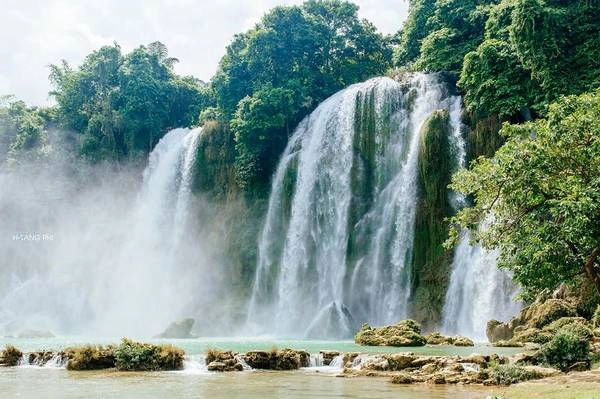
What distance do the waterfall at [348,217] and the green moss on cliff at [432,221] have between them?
61 cm

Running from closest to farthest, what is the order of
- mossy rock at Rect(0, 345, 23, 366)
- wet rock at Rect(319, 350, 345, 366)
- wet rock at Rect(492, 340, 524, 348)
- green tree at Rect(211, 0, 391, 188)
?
wet rock at Rect(319, 350, 345, 366), mossy rock at Rect(0, 345, 23, 366), wet rock at Rect(492, 340, 524, 348), green tree at Rect(211, 0, 391, 188)

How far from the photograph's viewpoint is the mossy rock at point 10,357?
2111 cm

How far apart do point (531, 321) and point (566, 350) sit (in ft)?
31.2

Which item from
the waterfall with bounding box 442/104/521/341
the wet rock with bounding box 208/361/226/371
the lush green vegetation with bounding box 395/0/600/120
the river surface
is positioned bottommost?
the river surface

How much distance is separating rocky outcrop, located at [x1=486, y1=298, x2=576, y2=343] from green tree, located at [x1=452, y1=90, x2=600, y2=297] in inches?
325

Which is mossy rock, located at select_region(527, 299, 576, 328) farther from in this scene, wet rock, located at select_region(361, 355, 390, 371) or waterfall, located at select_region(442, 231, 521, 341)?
wet rock, located at select_region(361, 355, 390, 371)

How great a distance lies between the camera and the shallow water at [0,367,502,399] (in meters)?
13.5

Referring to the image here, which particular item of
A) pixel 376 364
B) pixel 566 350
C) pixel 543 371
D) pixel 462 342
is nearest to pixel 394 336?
pixel 462 342

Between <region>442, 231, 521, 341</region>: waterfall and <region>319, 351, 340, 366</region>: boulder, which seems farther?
<region>442, 231, 521, 341</region>: waterfall

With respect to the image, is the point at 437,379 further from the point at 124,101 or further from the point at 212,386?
the point at 124,101

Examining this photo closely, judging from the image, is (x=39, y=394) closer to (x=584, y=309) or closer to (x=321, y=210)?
(x=584, y=309)

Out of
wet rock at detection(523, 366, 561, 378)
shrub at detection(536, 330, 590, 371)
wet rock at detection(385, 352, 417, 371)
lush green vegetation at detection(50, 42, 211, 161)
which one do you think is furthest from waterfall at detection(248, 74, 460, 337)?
lush green vegetation at detection(50, 42, 211, 161)

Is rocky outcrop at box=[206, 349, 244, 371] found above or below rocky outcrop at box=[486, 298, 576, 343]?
below

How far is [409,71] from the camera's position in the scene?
42.7 m
